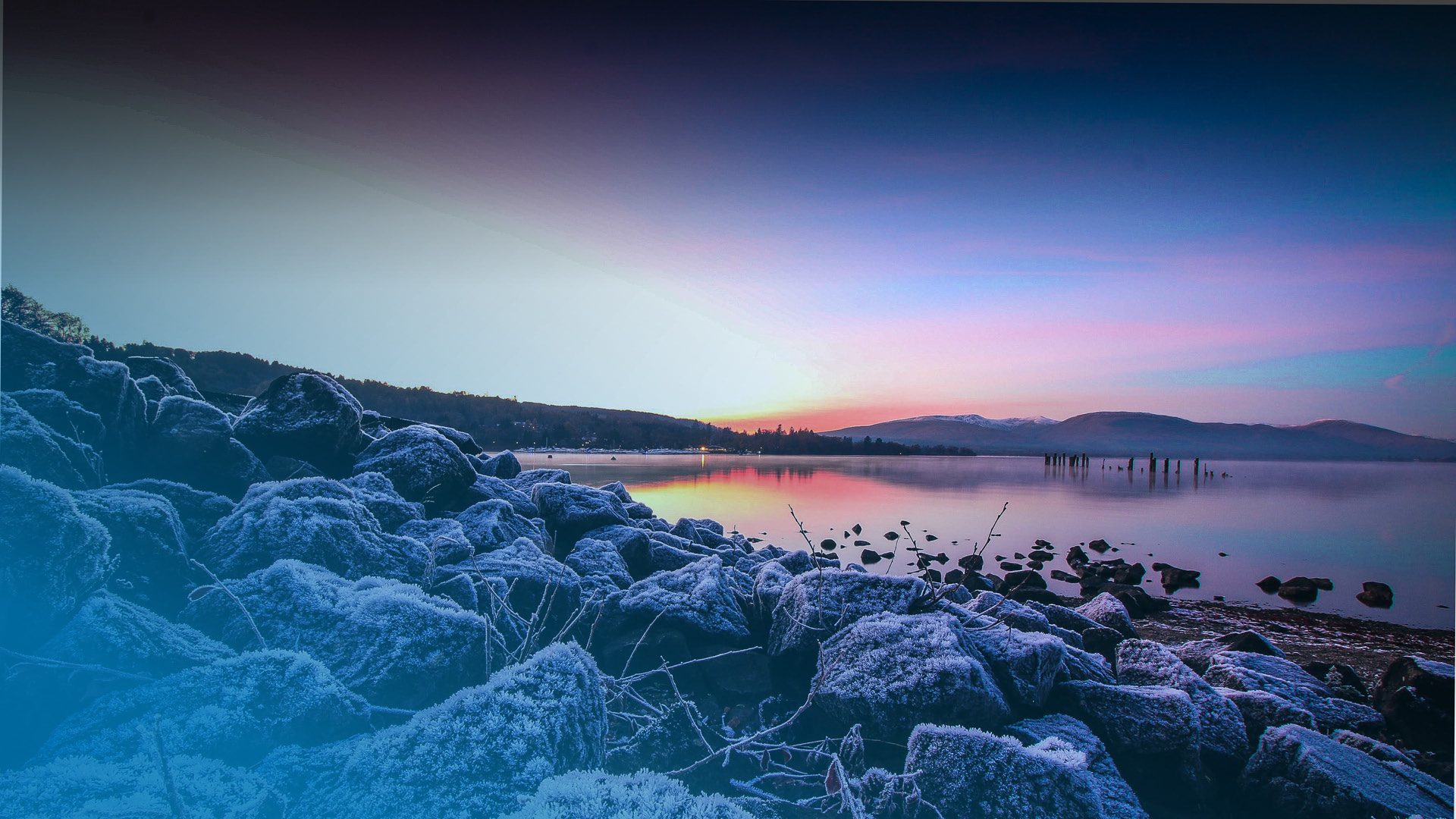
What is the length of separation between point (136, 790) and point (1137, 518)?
661 inches

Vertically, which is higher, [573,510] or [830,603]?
[573,510]

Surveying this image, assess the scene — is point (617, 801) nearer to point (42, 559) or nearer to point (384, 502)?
point (42, 559)

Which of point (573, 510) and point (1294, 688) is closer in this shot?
point (1294, 688)

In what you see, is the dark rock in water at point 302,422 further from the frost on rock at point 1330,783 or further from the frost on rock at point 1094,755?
the frost on rock at point 1330,783

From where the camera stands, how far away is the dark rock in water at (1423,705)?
393cm

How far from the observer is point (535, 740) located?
2.19 m

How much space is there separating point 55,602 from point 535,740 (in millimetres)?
2163


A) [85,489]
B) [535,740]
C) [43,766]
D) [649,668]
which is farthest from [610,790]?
[85,489]

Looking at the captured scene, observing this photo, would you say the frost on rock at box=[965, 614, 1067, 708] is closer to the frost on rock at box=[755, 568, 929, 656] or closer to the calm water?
the frost on rock at box=[755, 568, 929, 656]

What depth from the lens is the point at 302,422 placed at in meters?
4.68

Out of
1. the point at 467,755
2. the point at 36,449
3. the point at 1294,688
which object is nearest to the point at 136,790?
the point at 467,755

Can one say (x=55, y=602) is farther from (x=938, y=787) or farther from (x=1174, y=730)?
(x=1174, y=730)

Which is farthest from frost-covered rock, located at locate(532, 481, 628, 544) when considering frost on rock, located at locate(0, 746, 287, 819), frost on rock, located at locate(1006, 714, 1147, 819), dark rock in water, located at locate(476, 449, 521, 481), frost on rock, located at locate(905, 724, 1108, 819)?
frost on rock, located at locate(1006, 714, 1147, 819)

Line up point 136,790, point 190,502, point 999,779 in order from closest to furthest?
point 136,790
point 999,779
point 190,502
